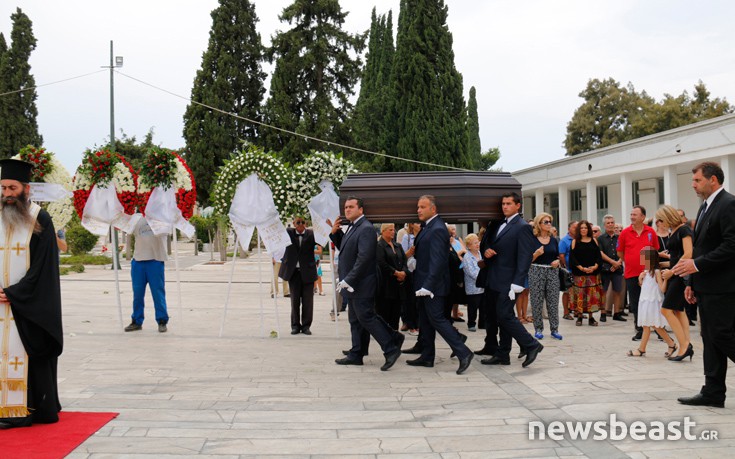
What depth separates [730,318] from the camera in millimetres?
5676

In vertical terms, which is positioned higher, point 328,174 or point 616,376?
point 328,174

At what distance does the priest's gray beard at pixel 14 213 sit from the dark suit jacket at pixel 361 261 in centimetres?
344

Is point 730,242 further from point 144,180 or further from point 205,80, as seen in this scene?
point 205,80

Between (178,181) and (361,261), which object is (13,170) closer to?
(361,261)

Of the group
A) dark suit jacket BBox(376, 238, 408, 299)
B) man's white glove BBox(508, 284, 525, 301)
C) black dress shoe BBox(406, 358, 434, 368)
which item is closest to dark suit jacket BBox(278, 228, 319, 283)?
dark suit jacket BBox(376, 238, 408, 299)

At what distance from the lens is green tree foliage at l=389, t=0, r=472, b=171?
33281 mm

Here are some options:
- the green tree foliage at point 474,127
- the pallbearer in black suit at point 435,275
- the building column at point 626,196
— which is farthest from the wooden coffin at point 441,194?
the green tree foliage at point 474,127

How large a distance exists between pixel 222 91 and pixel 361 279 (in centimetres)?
3213

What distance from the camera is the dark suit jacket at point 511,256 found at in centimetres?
791

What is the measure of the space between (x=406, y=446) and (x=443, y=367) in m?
3.30

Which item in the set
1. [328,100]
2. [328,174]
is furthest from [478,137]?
[328,174]

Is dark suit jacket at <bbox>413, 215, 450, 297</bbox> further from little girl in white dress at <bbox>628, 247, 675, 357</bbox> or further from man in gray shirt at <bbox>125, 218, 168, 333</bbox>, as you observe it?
man in gray shirt at <bbox>125, 218, 168, 333</bbox>

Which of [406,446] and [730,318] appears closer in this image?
[406,446]

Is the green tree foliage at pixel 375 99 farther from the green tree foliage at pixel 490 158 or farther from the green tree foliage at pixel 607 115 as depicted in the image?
the green tree foliage at pixel 490 158
